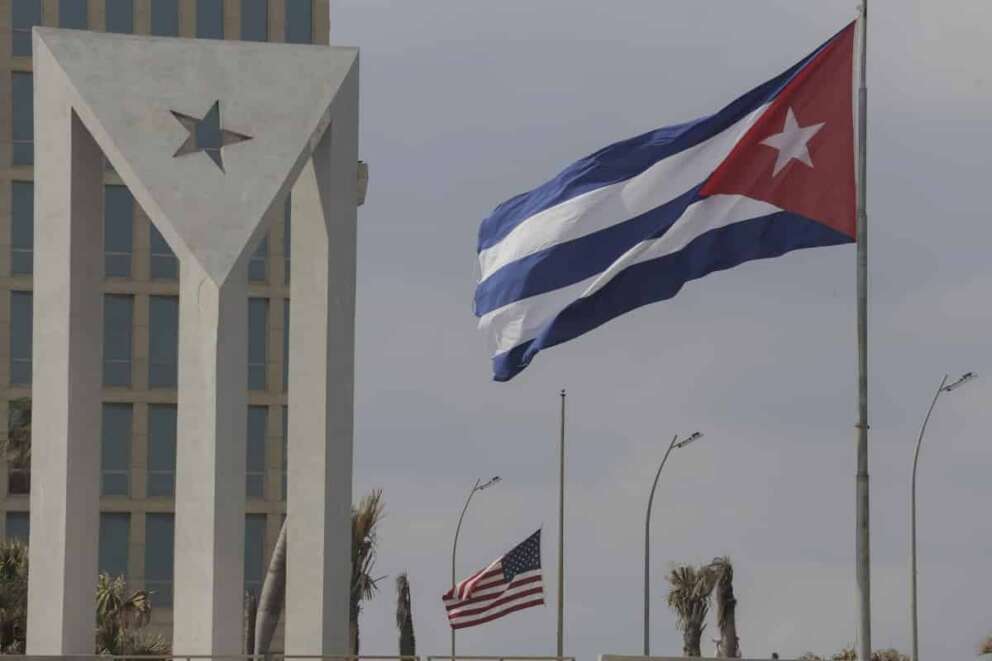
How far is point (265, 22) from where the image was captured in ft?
263

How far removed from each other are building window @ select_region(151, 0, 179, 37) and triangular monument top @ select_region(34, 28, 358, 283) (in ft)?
149

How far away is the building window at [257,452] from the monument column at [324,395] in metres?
45.2

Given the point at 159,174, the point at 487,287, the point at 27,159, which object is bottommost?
the point at 487,287

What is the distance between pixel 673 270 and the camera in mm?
27453

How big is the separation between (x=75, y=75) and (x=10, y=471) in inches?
1877

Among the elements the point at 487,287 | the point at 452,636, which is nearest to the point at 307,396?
the point at 487,287

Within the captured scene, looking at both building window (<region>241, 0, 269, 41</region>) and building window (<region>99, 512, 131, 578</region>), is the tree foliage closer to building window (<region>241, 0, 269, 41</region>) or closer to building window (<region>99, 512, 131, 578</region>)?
building window (<region>99, 512, 131, 578</region>)

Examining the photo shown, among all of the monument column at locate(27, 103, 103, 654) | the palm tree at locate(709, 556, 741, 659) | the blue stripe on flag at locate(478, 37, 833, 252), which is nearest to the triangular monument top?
the monument column at locate(27, 103, 103, 654)

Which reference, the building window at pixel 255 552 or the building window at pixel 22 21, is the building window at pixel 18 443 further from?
the building window at pixel 22 21

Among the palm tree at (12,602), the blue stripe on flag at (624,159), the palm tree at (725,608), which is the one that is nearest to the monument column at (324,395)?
the blue stripe on flag at (624,159)

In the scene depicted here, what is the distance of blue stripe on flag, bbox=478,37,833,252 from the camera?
90.7 ft

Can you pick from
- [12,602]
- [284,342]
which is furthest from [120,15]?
[12,602]

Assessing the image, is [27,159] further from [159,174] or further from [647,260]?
[647,260]

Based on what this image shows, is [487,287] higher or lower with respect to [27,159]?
lower
